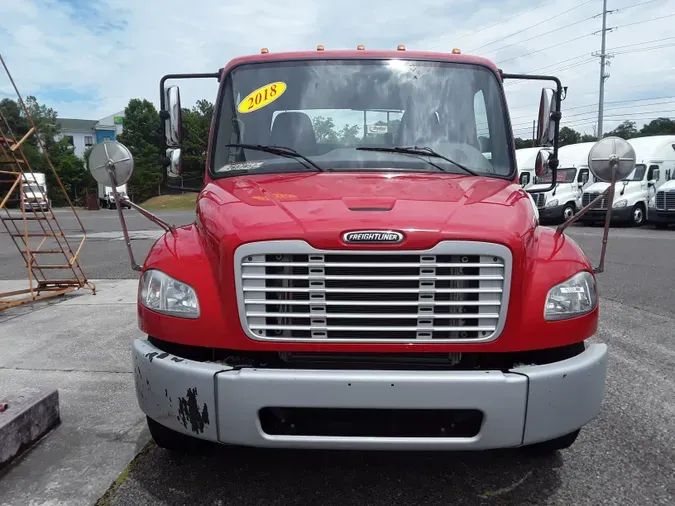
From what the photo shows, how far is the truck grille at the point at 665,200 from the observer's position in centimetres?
1864

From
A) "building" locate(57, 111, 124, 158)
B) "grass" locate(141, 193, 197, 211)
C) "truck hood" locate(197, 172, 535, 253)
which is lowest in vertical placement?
"grass" locate(141, 193, 197, 211)

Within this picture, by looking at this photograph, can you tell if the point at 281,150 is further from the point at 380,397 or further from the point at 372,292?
the point at 380,397

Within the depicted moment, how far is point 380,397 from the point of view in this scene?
8.00ft

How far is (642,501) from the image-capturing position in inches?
113

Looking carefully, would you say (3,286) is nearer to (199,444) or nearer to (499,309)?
(199,444)

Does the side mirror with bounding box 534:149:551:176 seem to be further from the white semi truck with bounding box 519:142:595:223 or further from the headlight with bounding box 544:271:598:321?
the white semi truck with bounding box 519:142:595:223

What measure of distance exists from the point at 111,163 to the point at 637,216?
21.1 meters

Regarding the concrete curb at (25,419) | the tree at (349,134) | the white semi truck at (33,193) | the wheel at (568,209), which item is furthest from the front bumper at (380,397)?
the wheel at (568,209)

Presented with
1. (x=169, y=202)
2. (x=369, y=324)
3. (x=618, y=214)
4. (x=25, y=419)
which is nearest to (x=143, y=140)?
(x=169, y=202)

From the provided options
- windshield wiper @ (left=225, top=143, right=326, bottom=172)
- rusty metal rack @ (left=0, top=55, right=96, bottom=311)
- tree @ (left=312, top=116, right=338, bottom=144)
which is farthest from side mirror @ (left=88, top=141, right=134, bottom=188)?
rusty metal rack @ (left=0, top=55, right=96, bottom=311)

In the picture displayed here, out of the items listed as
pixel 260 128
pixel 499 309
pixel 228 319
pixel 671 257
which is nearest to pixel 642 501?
pixel 499 309

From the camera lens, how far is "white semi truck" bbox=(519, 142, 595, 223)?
2159 cm

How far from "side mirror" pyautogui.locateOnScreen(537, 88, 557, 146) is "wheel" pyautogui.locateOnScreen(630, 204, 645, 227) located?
1822 cm

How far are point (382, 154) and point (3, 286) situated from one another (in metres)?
7.79
